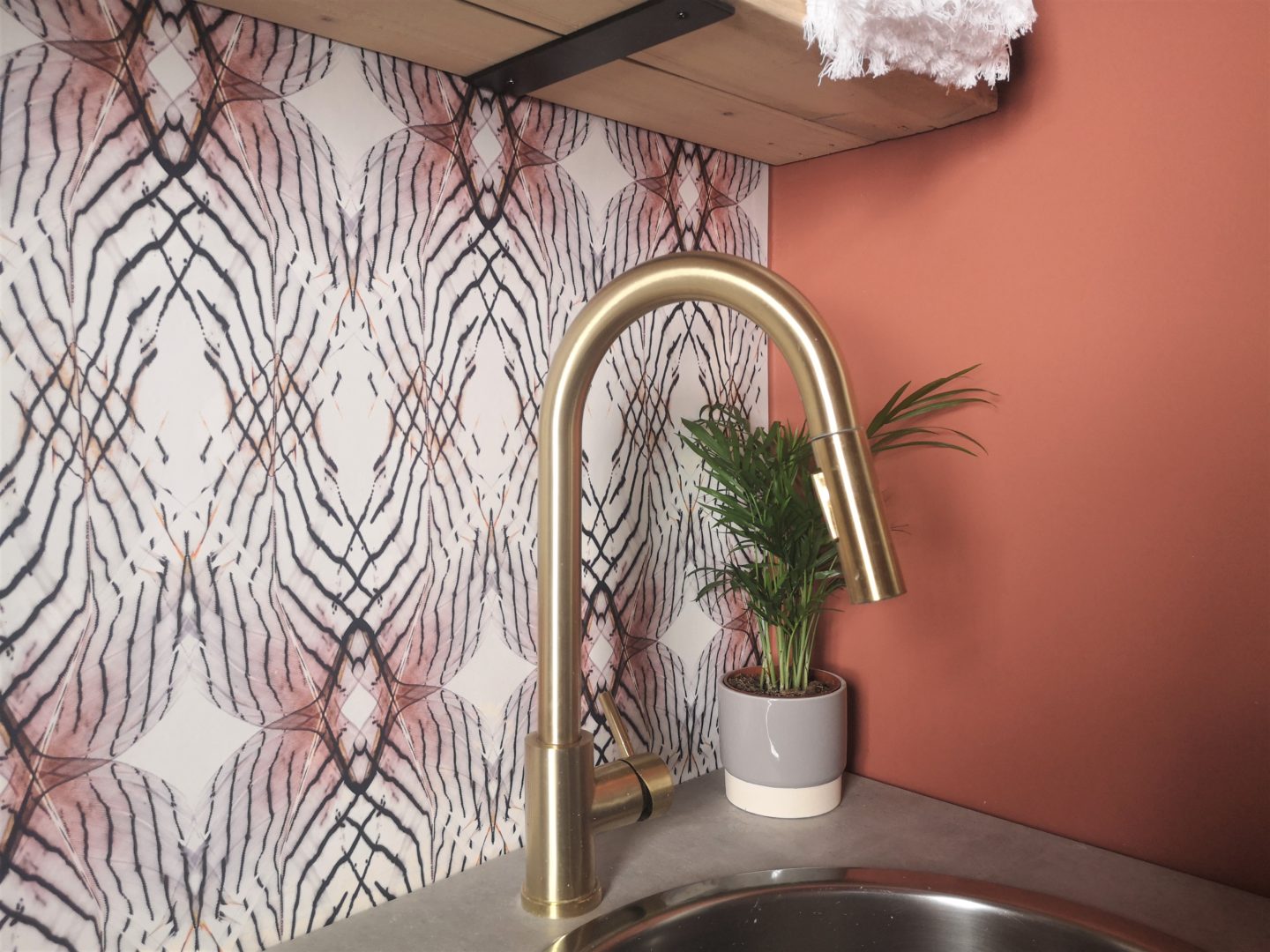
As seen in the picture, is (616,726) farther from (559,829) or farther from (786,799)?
(786,799)

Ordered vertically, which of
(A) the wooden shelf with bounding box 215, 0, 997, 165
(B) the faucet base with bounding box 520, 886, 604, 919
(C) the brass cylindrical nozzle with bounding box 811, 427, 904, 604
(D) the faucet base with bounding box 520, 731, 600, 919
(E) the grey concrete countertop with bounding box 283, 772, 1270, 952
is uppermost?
(A) the wooden shelf with bounding box 215, 0, 997, 165

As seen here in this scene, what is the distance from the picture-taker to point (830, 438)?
660mm

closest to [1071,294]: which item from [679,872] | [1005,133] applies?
[1005,133]

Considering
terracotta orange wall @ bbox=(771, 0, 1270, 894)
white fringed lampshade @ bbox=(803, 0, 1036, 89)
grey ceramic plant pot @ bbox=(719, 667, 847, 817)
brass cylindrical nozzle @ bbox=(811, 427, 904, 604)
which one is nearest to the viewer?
brass cylindrical nozzle @ bbox=(811, 427, 904, 604)

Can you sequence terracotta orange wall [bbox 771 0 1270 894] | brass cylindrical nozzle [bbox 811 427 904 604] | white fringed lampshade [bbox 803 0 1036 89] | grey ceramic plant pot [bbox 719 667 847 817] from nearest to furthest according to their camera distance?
brass cylindrical nozzle [bbox 811 427 904 604] < white fringed lampshade [bbox 803 0 1036 89] < terracotta orange wall [bbox 771 0 1270 894] < grey ceramic plant pot [bbox 719 667 847 817]

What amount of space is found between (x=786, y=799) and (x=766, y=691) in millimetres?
109

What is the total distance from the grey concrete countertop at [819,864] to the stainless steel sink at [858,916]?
Answer: 55 mm

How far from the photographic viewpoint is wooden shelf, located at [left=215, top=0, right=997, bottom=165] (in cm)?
73

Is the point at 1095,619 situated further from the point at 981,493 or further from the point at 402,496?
the point at 402,496

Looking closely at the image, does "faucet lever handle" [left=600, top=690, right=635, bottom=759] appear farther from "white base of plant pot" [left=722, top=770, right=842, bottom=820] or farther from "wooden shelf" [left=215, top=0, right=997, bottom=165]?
"wooden shelf" [left=215, top=0, right=997, bottom=165]

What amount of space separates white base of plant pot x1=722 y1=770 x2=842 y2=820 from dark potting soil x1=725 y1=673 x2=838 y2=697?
0.30 feet

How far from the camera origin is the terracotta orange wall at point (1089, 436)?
2.86ft

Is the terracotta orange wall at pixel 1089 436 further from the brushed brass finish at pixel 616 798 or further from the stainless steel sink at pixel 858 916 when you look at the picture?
the brushed brass finish at pixel 616 798

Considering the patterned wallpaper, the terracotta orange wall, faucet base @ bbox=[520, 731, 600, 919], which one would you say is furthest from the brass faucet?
the terracotta orange wall
